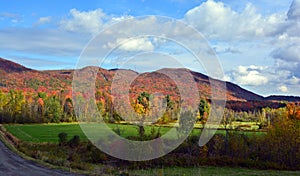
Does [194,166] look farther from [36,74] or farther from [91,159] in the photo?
[36,74]

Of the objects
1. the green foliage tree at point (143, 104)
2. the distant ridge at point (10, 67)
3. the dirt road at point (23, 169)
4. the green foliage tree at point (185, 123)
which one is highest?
the distant ridge at point (10, 67)

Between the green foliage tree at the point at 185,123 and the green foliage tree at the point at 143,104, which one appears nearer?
the green foliage tree at the point at 143,104

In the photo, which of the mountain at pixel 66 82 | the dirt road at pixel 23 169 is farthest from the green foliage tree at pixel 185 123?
the dirt road at pixel 23 169

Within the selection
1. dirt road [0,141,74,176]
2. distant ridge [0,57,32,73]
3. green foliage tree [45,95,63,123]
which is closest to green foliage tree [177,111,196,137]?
dirt road [0,141,74,176]

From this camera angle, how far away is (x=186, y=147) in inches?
1115

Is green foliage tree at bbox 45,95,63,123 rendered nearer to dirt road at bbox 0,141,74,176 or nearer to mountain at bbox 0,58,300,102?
mountain at bbox 0,58,300,102

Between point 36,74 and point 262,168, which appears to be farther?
point 36,74

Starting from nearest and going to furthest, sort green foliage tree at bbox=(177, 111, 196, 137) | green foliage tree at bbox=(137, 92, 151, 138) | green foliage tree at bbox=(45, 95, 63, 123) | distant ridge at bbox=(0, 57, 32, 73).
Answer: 1. green foliage tree at bbox=(137, 92, 151, 138)
2. green foliage tree at bbox=(177, 111, 196, 137)
3. green foliage tree at bbox=(45, 95, 63, 123)
4. distant ridge at bbox=(0, 57, 32, 73)

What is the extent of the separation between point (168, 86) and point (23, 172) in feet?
37.3

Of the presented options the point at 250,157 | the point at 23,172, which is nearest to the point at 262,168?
the point at 250,157

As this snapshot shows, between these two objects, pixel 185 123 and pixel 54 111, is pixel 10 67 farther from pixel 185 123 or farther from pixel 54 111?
pixel 185 123

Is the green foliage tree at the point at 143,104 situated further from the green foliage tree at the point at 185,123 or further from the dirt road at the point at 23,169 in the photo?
the dirt road at the point at 23,169

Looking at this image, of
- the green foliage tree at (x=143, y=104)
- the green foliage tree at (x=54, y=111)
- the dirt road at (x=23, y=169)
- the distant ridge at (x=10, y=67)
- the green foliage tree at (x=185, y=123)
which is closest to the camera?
the dirt road at (x=23, y=169)

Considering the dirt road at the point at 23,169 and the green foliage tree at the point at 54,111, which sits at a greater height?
the green foliage tree at the point at 54,111
